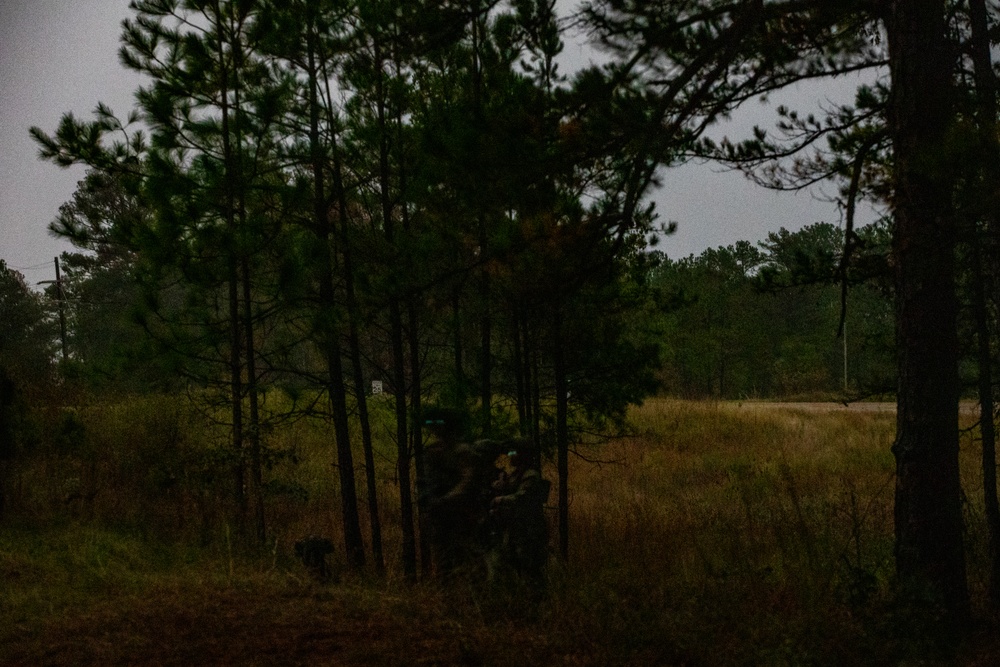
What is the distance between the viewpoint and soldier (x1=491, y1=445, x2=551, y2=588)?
644 cm

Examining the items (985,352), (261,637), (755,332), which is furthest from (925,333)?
(755,332)

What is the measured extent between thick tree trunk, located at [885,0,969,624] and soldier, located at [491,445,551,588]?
2844 millimetres

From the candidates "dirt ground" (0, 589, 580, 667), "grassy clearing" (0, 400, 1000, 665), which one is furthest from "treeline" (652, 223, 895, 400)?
"dirt ground" (0, 589, 580, 667)

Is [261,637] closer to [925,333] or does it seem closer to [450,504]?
[450,504]

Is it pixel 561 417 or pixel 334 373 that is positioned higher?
pixel 334 373

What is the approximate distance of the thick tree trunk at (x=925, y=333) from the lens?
560 cm

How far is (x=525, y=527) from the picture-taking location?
21.3 ft

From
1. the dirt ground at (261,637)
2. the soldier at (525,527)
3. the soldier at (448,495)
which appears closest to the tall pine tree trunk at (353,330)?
the soldier at (448,495)

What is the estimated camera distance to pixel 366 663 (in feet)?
15.1

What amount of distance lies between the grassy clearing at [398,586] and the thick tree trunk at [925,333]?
444 millimetres

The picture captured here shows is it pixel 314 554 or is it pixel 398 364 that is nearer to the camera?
pixel 314 554

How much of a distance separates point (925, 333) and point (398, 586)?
5027mm

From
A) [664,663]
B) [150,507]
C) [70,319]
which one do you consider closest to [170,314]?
[150,507]

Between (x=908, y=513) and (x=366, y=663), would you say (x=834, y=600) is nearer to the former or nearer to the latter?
(x=908, y=513)
